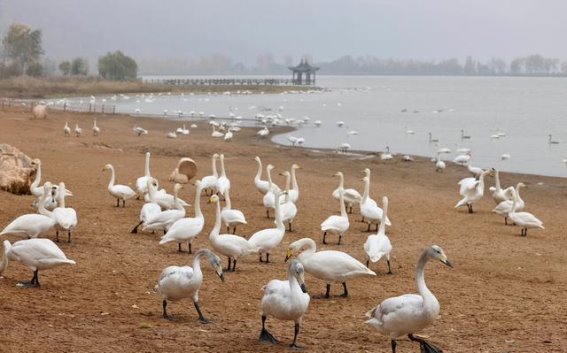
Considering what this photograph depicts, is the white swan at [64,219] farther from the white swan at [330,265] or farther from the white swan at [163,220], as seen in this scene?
the white swan at [330,265]

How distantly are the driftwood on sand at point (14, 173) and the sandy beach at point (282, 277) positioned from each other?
14.8 inches

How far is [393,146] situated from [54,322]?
3947cm

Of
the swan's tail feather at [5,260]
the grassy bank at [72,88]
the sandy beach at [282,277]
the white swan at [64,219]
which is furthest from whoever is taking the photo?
the grassy bank at [72,88]

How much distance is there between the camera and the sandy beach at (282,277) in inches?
339

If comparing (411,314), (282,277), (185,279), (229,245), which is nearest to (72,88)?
(229,245)

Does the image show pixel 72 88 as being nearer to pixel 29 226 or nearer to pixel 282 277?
pixel 29 226

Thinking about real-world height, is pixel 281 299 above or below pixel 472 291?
above

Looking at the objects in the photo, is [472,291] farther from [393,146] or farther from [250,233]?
[393,146]

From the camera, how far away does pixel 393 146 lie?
154ft

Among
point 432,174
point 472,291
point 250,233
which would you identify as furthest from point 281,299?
point 432,174

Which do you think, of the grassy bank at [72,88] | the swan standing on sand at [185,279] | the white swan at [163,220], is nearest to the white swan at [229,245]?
the white swan at [163,220]

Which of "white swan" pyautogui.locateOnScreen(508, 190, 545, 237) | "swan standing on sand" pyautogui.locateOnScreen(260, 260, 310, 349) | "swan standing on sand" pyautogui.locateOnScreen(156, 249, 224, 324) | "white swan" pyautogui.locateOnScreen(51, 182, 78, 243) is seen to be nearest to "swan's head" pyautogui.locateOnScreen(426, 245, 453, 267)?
"swan standing on sand" pyautogui.locateOnScreen(260, 260, 310, 349)

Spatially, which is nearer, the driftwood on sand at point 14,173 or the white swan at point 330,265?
the white swan at point 330,265

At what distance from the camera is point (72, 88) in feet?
364
